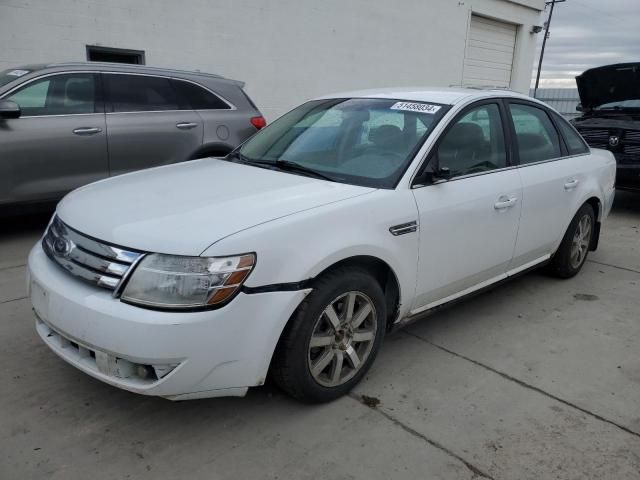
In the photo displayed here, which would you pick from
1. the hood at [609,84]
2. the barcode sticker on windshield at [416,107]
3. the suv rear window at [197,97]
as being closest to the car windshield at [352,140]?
the barcode sticker on windshield at [416,107]

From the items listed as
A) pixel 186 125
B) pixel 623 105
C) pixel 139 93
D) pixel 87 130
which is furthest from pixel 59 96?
pixel 623 105

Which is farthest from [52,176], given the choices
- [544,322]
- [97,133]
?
[544,322]

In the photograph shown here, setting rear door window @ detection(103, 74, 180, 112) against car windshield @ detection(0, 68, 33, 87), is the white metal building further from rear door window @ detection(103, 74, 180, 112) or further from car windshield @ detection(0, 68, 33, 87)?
rear door window @ detection(103, 74, 180, 112)

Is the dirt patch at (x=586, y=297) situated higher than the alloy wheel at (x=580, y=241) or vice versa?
the alloy wheel at (x=580, y=241)

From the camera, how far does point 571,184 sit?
14.2ft

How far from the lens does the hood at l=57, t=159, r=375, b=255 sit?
2365 millimetres

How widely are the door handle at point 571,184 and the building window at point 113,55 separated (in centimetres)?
645

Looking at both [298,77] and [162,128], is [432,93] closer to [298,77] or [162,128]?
[162,128]

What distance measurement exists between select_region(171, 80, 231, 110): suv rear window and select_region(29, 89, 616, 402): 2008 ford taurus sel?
8.10ft

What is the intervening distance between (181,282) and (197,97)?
439 cm

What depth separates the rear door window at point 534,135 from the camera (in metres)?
3.96

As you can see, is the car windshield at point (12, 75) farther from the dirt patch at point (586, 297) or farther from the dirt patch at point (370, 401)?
the dirt patch at point (586, 297)

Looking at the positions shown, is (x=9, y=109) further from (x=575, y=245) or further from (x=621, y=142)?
(x=621, y=142)

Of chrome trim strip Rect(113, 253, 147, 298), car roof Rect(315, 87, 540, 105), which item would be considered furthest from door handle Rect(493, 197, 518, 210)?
chrome trim strip Rect(113, 253, 147, 298)
